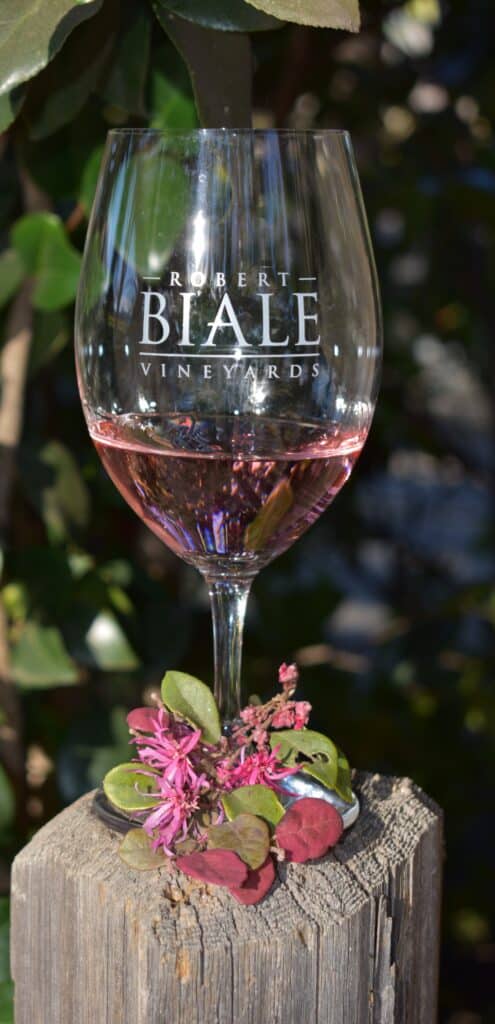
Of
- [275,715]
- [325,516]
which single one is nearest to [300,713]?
[275,715]

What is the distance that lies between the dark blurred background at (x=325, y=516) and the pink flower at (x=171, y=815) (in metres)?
0.24

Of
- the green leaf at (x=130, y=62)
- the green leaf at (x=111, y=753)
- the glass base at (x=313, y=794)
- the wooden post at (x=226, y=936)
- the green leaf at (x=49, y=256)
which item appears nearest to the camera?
the wooden post at (x=226, y=936)

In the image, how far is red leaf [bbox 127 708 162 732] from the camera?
0.72 meters

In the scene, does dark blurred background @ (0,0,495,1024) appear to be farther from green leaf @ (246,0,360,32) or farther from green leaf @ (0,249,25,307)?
green leaf @ (246,0,360,32)

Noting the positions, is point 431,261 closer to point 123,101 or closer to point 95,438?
point 123,101

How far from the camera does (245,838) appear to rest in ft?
2.21

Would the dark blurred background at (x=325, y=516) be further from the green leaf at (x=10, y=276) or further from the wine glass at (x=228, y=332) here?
the wine glass at (x=228, y=332)

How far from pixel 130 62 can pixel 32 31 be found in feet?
0.64

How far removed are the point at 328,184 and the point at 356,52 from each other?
123cm

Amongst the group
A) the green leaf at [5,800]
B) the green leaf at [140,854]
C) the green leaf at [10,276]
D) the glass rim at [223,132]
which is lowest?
the green leaf at [5,800]

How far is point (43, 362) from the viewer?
1.13 meters

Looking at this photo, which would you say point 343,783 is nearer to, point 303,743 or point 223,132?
point 303,743

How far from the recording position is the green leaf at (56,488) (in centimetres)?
121

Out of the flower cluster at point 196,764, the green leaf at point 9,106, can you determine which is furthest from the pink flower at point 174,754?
the green leaf at point 9,106
